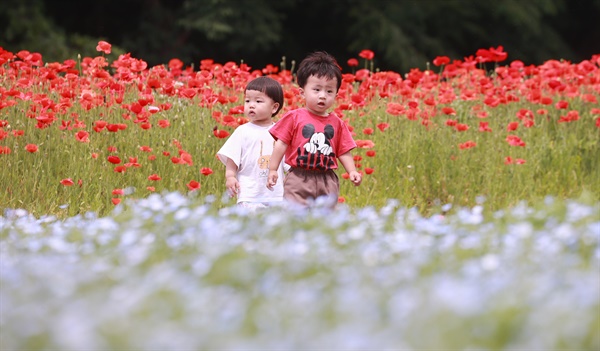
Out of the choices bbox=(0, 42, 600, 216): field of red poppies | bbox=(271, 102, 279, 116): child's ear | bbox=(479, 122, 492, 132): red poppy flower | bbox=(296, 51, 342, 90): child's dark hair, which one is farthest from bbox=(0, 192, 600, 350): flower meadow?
bbox=(479, 122, 492, 132): red poppy flower

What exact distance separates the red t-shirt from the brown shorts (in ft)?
0.15

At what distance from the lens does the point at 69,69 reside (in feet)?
22.3

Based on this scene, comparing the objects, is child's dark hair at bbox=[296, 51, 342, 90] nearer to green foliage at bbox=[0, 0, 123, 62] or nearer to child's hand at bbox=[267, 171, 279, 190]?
child's hand at bbox=[267, 171, 279, 190]

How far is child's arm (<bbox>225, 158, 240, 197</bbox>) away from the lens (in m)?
5.00

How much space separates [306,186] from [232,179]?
0.40 m

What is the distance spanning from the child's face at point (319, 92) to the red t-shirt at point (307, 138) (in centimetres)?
7

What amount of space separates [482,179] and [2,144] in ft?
11.5

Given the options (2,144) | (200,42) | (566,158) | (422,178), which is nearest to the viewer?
(2,144)

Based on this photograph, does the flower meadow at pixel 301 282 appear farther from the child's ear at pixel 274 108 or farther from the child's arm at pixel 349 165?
the child's ear at pixel 274 108

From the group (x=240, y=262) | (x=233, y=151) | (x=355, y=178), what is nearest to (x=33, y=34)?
(x=233, y=151)

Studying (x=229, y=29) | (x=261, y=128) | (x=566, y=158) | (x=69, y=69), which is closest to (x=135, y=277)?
(x=261, y=128)

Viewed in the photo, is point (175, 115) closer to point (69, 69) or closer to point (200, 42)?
point (69, 69)

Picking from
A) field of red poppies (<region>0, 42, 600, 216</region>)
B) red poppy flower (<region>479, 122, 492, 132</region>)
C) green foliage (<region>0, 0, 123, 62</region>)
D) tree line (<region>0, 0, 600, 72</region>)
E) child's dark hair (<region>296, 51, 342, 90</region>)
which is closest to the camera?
child's dark hair (<region>296, 51, 342, 90</region>)

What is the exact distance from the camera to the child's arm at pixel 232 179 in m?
5.00
